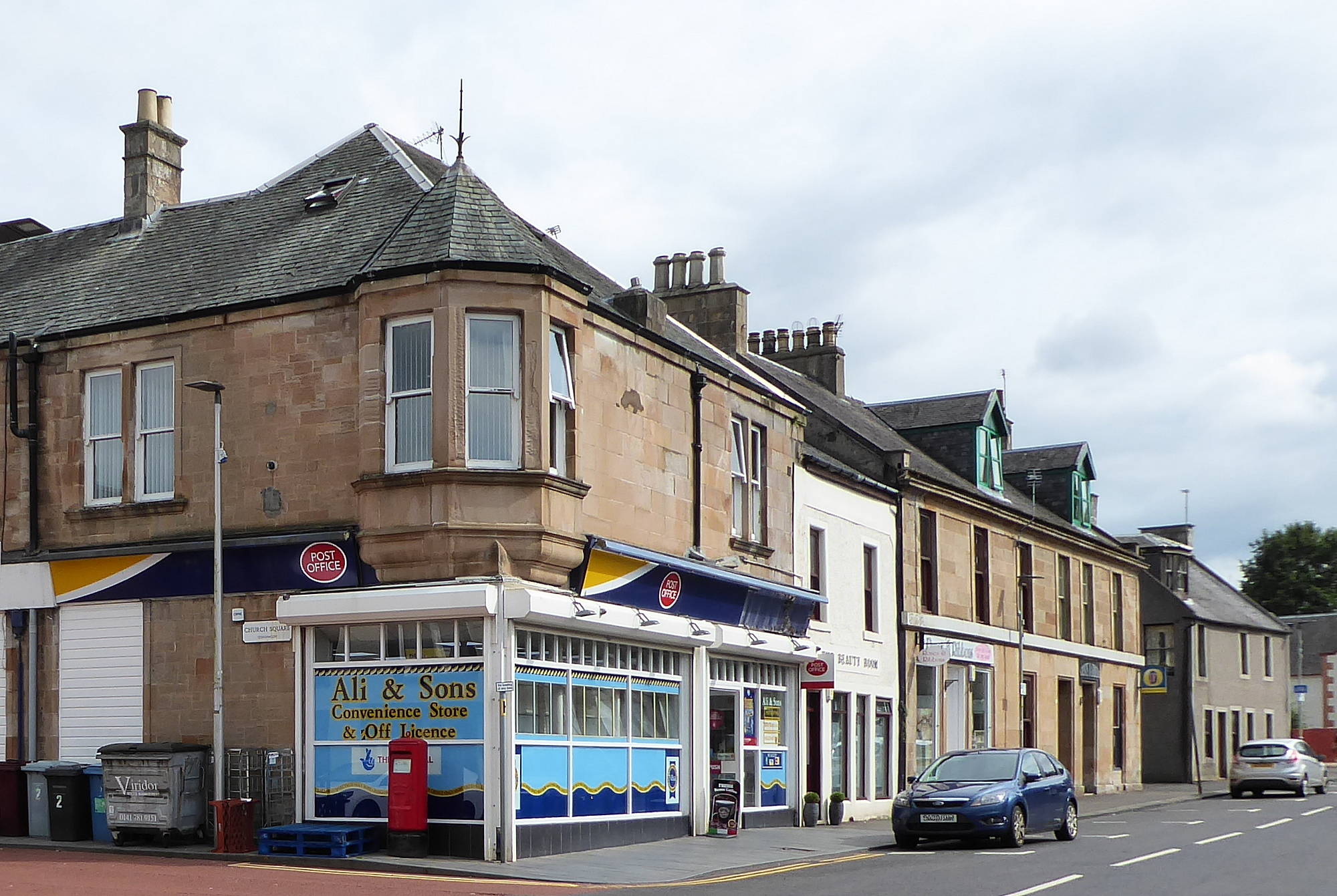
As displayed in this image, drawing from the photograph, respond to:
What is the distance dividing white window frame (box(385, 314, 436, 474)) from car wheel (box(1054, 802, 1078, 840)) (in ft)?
37.2

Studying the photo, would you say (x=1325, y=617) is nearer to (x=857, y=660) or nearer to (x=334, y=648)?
(x=857, y=660)

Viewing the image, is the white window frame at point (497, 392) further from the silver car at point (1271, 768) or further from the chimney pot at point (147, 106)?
the silver car at point (1271, 768)

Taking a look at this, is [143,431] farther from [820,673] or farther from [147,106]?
[820,673]

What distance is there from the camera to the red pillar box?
59.4ft

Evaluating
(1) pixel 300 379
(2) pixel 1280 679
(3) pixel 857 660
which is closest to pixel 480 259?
(1) pixel 300 379

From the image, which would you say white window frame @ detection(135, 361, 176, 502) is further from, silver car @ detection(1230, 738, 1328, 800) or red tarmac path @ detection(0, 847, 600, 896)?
silver car @ detection(1230, 738, 1328, 800)

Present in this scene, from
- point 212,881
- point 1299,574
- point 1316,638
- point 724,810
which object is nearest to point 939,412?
point 724,810

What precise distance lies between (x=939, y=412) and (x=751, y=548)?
14.8 metres

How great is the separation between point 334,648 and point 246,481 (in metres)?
2.72

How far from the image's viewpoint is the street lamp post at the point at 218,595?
19234 mm

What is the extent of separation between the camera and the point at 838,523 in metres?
29.6

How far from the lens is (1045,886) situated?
15656 millimetres

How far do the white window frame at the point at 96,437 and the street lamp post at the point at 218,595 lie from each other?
2.12m

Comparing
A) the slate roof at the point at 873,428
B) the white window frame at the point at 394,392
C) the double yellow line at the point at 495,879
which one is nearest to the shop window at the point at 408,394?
the white window frame at the point at 394,392
